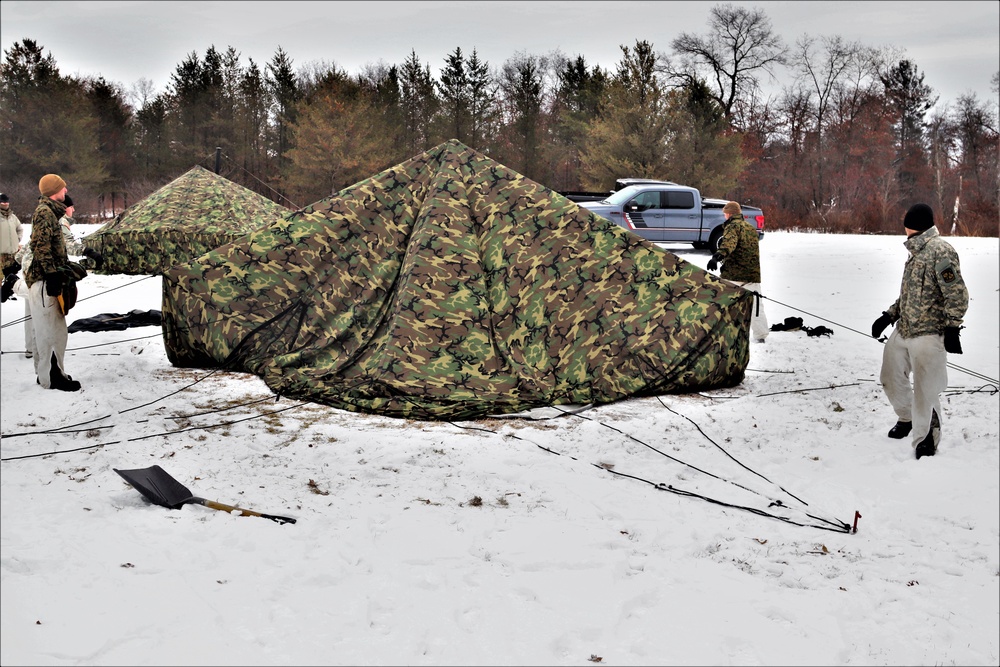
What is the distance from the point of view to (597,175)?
32.2m

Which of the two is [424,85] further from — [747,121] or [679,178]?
[747,121]

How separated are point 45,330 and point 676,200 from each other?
14.4 m

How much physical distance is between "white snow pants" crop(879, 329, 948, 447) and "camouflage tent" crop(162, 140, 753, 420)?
5.10 feet

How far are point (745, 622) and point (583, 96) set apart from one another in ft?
121

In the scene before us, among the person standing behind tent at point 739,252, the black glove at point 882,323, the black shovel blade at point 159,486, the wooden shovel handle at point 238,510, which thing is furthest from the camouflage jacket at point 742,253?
the black shovel blade at point 159,486

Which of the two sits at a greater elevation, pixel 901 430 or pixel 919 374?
pixel 919 374

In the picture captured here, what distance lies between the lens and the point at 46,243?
22.0ft

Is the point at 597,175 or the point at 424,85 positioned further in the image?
the point at 424,85

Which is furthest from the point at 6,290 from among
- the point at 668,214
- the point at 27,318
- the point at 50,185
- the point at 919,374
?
the point at 668,214

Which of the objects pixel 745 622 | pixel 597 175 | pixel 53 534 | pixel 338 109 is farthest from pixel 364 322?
pixel 338 109

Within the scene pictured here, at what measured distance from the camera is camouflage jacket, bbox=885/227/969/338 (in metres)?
5.48

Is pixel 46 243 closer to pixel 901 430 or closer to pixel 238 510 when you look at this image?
pixel 238 510

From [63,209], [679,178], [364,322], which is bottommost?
[364,322]

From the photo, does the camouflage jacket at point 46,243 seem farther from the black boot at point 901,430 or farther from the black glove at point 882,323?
the black boot at point 901,430
